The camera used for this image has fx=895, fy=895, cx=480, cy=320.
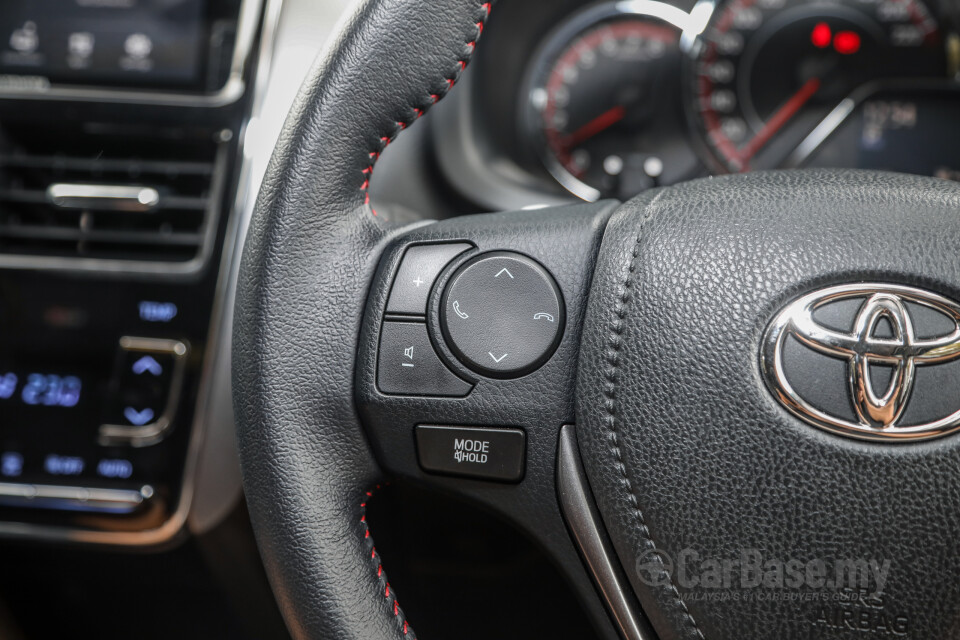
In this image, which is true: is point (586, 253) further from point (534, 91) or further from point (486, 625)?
point (534, 91)

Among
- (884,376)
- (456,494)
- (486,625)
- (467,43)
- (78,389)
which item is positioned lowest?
(486,625)

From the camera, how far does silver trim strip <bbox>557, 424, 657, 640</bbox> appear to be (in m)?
0.57

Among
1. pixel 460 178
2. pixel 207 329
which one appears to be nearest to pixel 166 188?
pixel 207 329

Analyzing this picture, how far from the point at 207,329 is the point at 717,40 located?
3.01 feet

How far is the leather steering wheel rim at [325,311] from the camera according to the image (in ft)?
1.93

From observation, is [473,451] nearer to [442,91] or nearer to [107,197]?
[442,91]

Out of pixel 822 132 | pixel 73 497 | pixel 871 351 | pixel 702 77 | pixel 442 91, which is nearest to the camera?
pixel 871 351

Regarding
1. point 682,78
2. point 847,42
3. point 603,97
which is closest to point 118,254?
point 603,97

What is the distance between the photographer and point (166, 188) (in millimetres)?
1037

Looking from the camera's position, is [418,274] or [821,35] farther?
[821,35]

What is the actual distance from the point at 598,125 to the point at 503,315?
90cm

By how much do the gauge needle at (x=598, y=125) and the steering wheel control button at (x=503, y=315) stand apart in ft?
2.80

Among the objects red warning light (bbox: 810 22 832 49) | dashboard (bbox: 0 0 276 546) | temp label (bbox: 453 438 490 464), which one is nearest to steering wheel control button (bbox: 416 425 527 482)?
temp label (bbox: 453 438 490 464)

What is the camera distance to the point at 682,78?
1.43 meters
